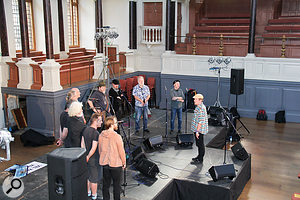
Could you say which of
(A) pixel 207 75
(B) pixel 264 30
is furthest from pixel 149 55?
(B) pixel 264 30

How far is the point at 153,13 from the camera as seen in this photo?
12805mm

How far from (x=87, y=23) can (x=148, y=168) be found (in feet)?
33.9

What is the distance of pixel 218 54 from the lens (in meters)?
11.8

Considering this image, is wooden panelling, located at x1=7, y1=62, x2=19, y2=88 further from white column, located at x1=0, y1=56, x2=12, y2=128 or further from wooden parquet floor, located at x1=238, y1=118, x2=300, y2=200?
wooden parquet floor, located at x1=238, y1=118, x2=300, y2=200

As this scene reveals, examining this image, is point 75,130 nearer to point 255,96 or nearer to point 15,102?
point 15,102

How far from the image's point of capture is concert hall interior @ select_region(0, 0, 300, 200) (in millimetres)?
5879

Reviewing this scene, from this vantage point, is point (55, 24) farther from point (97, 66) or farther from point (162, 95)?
point (162, 95)

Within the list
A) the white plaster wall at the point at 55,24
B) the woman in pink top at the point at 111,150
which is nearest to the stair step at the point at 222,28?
the white plaster wall at the point at 55,24

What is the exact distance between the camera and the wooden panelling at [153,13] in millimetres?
12727

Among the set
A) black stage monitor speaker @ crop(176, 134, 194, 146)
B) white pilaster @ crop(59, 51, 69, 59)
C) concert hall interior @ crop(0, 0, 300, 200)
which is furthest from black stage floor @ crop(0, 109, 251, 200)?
white pilaster @ crop(59, 51, 69, 59)

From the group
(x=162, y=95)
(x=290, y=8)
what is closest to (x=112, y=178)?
(x=162, y=95)

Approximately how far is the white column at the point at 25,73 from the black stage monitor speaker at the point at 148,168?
14.6 feet

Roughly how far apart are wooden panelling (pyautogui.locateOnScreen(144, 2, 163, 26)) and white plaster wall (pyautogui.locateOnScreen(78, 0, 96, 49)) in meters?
2.93

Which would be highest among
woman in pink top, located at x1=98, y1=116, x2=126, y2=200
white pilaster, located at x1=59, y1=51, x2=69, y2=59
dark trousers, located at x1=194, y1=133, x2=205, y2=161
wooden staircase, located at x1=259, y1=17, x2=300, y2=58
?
wooden staircase, located at x1=259, y1=17, x2=300, y2=58
